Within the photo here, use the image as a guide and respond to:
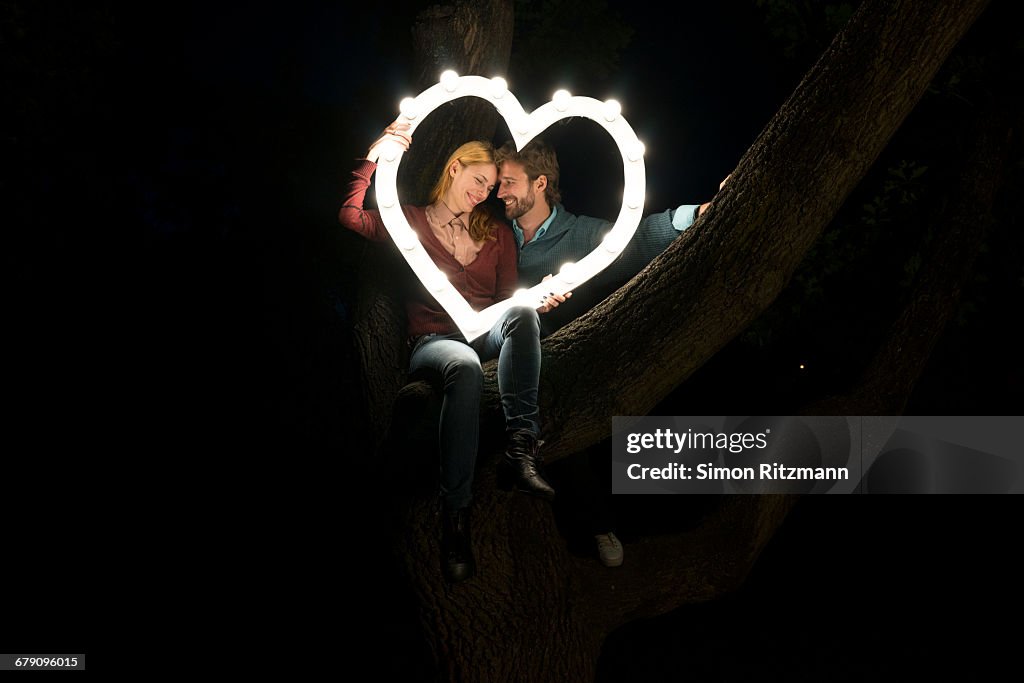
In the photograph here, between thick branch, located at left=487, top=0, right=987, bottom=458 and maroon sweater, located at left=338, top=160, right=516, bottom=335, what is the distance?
46 cm

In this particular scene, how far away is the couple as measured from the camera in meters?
2.87

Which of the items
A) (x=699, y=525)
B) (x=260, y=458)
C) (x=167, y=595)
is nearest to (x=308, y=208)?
(x=260, y=458)

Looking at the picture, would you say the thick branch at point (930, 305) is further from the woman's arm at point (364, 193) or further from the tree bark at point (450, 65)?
the woman's arm at point (364, 193)

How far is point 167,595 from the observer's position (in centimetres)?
591

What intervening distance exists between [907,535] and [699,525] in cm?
438

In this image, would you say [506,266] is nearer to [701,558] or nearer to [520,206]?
[520,206]

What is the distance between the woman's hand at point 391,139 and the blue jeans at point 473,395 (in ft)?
2.97

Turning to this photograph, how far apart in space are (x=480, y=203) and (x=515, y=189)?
0.18 meters

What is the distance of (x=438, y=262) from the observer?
11.1ft

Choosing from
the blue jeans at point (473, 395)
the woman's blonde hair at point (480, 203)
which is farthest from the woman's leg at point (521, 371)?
the woman's blonde hair at point (480, 203)

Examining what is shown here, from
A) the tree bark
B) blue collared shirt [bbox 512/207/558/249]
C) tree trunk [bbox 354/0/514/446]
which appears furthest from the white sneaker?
the tree bark

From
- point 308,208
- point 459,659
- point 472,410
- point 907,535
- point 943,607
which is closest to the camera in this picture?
point 472,410

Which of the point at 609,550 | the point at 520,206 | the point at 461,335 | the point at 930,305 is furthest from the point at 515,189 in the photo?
the point at 930,305

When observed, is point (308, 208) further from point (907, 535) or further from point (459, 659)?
point (907, 535)
